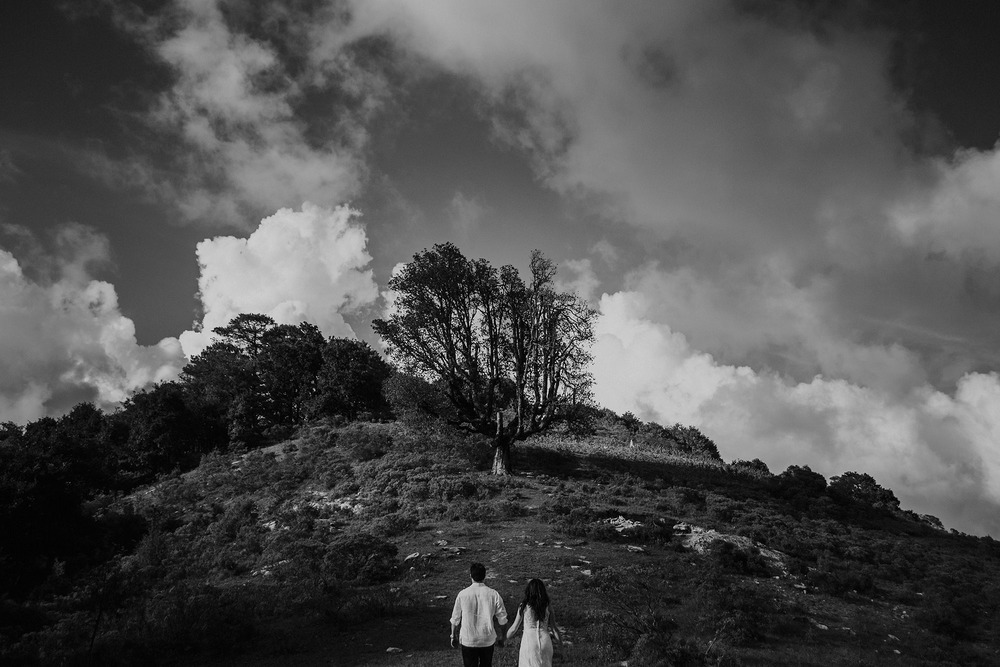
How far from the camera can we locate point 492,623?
29.5ft

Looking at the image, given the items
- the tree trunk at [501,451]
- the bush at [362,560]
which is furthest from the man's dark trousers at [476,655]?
the tree trunk at [501,451]

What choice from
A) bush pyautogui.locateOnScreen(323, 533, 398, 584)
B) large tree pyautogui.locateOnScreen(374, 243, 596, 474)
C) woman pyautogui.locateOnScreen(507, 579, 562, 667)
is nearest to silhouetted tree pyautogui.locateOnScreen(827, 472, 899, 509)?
large tree pyautogui.locateOnScreen(374, 243, 596, 474)

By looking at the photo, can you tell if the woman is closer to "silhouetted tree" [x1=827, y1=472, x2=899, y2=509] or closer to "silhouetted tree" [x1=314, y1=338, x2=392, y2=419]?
"silhouetted tree" [x1=314, y1=338, x2=392, y2=419]

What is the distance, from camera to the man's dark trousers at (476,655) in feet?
29.2

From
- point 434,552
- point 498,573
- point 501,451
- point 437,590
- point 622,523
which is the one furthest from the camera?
point 501,451

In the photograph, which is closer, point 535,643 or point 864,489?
point 535,643

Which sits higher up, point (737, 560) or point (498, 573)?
point (737, 560)

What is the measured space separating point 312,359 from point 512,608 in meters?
52.9

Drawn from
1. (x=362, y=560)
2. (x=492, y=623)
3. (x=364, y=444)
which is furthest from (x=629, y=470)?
(x=492, y=623)

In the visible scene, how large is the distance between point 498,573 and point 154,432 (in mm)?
43121

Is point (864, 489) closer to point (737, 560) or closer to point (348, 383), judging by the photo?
point (737, 560)

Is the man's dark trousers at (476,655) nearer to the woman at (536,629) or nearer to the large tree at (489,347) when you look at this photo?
the woman at (536,629)

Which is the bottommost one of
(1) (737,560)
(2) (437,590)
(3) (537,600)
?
(2) (437,590)

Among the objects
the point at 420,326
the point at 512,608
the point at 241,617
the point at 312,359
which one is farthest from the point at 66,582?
the point at 312,359
